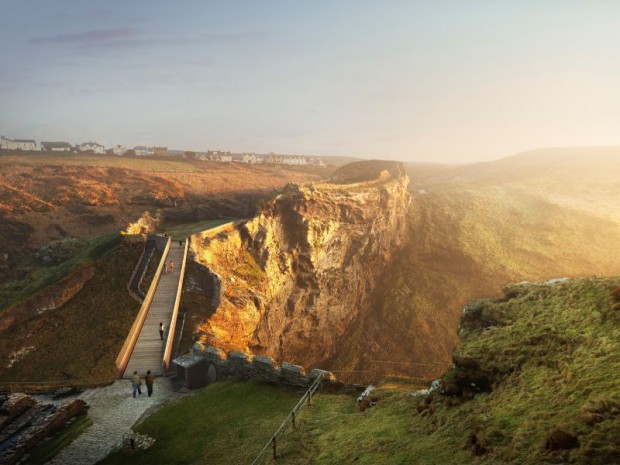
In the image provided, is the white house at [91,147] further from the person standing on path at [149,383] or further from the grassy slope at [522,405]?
the grassy slope at [522,405]

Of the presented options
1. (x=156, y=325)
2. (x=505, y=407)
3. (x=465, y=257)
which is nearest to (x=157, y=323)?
(x=156, y=325)

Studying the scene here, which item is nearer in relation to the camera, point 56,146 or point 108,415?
point 108,415

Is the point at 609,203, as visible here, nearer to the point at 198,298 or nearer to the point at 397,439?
the point at 198,298

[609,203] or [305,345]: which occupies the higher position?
[609,203]

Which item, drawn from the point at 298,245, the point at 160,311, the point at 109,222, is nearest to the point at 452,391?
the point at 160,311

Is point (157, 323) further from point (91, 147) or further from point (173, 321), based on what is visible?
point (91, 147)

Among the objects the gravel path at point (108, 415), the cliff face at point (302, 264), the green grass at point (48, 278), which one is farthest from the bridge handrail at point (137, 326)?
the green grass at point (48, 278)

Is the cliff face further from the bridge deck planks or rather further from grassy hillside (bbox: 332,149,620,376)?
grassy hillside (bbox: 332,149,620,376)
